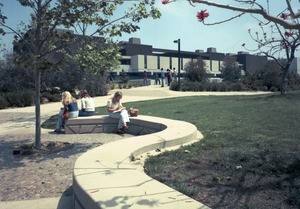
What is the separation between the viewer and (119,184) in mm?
3551

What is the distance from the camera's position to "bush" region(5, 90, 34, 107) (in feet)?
63.2

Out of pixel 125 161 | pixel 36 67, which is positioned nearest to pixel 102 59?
pixel 36 67

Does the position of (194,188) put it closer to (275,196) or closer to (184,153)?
(275,196)

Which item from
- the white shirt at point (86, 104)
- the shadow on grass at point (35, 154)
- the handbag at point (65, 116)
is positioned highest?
the white shirt at point (86, 104)

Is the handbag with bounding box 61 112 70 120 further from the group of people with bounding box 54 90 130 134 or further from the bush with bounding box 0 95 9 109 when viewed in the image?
the bush with bounding box 0 95 9 109

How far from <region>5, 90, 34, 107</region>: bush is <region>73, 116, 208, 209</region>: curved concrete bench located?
15192mm

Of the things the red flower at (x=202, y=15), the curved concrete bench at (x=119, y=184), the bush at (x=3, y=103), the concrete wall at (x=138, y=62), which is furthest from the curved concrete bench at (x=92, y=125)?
the concrete wall at (x=138, y=62)

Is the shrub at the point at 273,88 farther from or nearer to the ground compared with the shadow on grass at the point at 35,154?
farther from the ground

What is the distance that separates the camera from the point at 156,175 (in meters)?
4.27

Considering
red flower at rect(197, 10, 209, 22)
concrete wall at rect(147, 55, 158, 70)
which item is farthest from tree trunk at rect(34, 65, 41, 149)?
concrete wall at rect(147, 55, 158, 70)

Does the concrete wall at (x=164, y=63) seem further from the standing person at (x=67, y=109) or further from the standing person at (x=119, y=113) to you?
the standing person at (x=119, y=113)

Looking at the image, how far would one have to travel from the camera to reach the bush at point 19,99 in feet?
63.2

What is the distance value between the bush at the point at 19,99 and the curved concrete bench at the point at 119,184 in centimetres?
1519

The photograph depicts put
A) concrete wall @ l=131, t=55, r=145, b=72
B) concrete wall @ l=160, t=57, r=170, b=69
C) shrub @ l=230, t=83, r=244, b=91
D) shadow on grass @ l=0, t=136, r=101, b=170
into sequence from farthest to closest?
concrete wall @ l=160, t=57, r=170, b=69 < concrete wall @ l=131, t=55, r=145, b=72 < shrub @ l=230, t=83, r=244, b=91 < shadow on grass @ l=0, t=136, r=101, b=170
